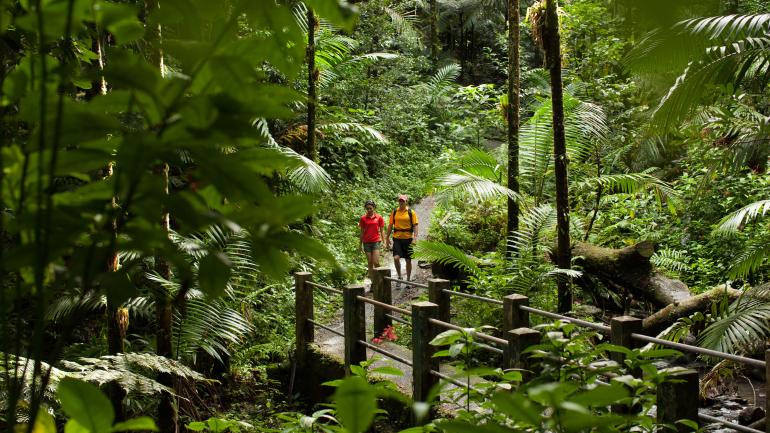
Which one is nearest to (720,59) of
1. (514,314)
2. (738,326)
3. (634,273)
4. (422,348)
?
(738,326)

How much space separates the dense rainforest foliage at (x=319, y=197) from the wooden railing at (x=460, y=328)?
0.28 m

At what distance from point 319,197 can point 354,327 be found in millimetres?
5617

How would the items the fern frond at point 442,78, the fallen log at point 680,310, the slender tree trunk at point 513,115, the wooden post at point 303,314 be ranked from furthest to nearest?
1. the fern frond at point 442,78
2. the slender tree trunk at point 513,115
3. the fallen log at point 680,310
4. the wooden post at point 303,314

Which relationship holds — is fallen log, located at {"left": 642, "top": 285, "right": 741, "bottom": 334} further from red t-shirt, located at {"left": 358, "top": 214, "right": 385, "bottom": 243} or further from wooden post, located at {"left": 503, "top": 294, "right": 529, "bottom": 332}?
red t-shirt, located at {"left": 358, "top": 214, "right": 385, "bottom": 243}

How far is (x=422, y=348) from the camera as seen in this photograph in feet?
18.1

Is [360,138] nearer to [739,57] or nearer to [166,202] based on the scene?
[739,57]

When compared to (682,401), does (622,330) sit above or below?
above

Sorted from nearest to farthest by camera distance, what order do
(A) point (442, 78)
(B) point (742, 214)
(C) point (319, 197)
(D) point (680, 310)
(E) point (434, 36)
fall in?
(C) point (319, 197)
(B) point (742, 214)
(D) point (680, 310)
(A) point (442, 78)
(E) point (434, 36)

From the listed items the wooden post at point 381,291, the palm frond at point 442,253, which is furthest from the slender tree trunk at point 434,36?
the wooden post at point 381,291

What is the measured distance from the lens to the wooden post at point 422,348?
5.45 m

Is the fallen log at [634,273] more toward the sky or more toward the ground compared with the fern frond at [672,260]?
more toward the ground

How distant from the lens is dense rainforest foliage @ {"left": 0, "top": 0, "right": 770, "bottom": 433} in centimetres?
76

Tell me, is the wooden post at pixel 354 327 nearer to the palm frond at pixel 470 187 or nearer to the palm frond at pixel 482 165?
the palm frond at pixel 470 187

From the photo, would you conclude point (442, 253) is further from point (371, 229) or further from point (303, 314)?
point (303, 314)
